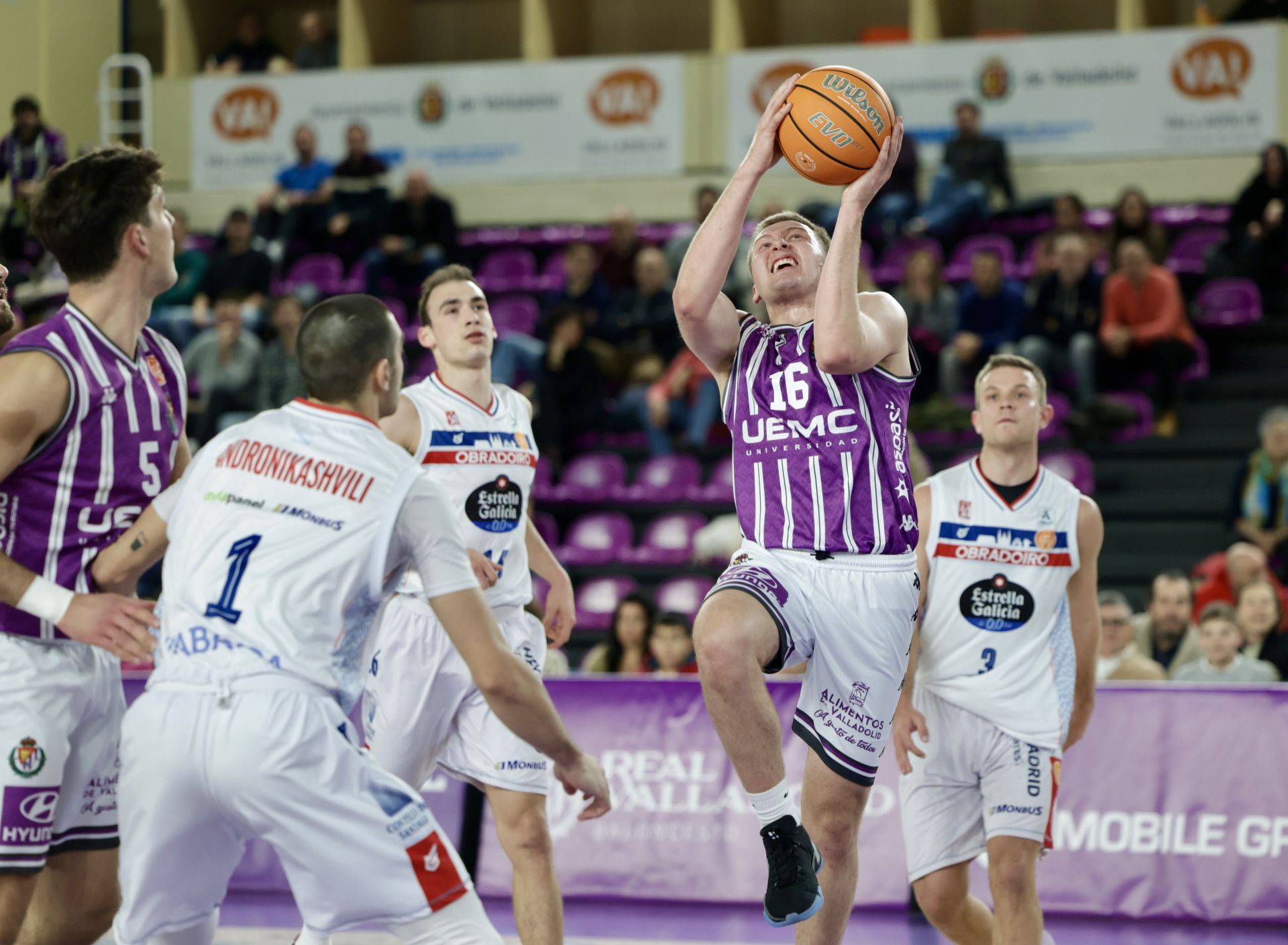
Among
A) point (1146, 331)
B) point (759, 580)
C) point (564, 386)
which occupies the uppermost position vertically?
point (1146, 331)

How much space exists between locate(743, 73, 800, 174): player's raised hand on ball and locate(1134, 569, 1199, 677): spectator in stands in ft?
18.1

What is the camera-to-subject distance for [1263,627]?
9609 mm

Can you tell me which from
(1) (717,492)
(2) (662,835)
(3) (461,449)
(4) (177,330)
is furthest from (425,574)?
(4) (177,330)

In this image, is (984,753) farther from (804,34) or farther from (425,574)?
(804,34)

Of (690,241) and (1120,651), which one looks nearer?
(1120,651)

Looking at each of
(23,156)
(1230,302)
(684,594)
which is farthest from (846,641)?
(23,156)

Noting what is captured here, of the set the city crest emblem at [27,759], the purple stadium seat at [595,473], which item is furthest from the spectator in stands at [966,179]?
the city crest emblem at [27,759]

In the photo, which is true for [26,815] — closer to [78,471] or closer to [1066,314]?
[78,471]

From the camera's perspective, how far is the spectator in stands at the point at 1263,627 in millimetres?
9602

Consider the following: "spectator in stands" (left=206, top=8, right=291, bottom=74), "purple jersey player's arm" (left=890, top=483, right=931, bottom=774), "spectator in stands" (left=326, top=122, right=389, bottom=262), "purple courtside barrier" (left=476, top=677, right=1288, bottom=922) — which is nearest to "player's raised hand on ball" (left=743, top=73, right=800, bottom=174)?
"purple jersey player's arm" (left=890, top=483, right=931, bottom=774)

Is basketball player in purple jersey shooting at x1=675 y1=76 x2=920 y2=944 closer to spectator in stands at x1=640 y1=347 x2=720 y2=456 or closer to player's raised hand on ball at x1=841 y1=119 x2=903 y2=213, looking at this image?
player's raised hand on ball at x1=841 y1=119 x2=903 y2=213

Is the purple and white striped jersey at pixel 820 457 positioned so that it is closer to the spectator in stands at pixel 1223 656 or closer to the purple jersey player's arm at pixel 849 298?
the purple jersey player's arm at pixel 849 298

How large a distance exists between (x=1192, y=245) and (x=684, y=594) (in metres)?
6.49

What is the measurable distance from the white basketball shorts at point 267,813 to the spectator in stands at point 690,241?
34.0 ft
